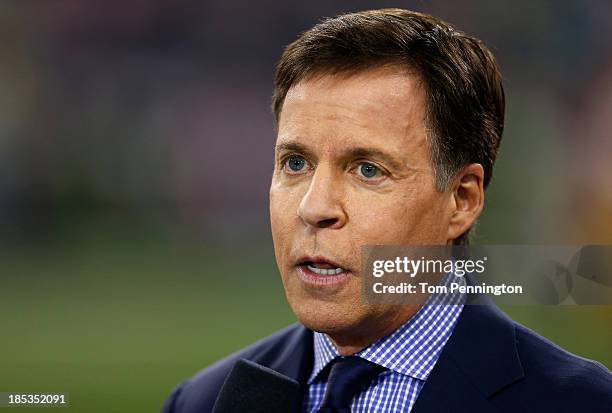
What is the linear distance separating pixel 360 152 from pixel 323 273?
0.16 metres

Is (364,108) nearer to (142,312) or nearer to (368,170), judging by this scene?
(368,170)

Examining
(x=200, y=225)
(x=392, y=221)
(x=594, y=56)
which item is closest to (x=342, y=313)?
(x=392, y=221)

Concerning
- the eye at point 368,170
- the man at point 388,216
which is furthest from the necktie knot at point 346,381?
the eye at point 368,170

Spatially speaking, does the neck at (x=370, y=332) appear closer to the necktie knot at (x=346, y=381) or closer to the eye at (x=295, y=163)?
the necktie knot at (x=346, y=381)

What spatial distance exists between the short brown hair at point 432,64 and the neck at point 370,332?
0.58 feet

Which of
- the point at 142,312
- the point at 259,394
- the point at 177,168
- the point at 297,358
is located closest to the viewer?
the point at 259,394

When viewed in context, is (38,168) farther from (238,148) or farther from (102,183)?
(238,148)

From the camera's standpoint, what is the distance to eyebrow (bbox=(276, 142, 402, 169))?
1.08 m

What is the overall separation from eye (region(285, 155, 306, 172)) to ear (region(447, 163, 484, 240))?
0.21 m

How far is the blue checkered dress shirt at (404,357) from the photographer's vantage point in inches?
43.4

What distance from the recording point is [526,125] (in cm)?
313

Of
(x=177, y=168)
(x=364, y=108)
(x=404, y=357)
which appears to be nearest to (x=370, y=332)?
(x=404, y=357)

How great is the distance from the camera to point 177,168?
3.48m

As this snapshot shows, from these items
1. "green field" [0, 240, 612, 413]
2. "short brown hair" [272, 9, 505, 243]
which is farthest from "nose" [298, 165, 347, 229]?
"green field" [0, 240, 612, 413]
